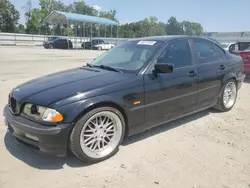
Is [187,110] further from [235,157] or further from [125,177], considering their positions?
[125,177]

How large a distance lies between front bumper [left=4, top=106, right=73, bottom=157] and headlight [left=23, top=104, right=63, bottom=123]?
3.1 inches

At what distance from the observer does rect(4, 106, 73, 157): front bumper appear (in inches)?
105

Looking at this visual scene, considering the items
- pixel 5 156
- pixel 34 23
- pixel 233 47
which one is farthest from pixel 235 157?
pixel 34 23

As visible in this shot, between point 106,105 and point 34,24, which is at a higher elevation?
point 34,24

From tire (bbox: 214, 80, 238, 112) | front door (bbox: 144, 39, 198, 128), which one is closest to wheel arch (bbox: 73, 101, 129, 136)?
front door (bbox: 144, 39, 198, 128)

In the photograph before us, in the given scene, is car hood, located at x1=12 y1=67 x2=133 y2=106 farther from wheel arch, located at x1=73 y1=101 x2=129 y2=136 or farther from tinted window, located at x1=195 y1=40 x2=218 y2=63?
tinted window, located at x1=195 y1=40 x2=218 y2=63

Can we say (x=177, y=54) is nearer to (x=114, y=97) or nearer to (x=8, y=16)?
(x=114, y=97)

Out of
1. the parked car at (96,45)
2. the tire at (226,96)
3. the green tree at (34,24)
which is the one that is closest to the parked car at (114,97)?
the tire at (226,96)

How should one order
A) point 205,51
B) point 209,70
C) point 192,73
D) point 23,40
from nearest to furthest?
1. point 192,73
2. point 209,70
3. point 205,51
4. point 23,40

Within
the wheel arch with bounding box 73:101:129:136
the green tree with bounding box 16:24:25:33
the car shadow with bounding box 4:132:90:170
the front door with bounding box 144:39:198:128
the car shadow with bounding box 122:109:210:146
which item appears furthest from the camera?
the green tree with bounding box 16:24:25:33

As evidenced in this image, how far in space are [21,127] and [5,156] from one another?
647mm

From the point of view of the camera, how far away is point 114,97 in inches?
119

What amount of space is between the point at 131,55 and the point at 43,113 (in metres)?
1.79

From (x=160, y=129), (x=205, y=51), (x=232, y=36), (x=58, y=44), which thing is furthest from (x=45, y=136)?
(x=232, y=36)
